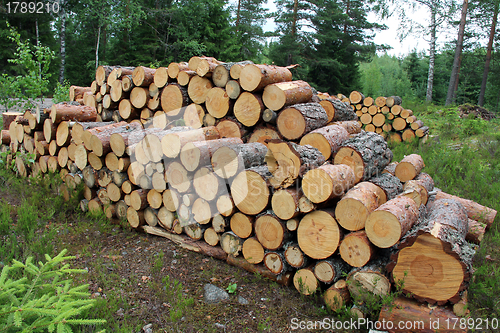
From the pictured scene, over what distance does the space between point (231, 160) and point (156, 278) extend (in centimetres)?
148

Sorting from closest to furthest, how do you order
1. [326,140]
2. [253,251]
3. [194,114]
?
[253,251], [326,140], [194,114]

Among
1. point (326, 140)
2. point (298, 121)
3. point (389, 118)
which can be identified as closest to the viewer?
point (326, 140)

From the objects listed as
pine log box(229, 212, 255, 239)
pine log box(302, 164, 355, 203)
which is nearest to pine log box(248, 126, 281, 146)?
pine log box(229, 212, 255, 239)

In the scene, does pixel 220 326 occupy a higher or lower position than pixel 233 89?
lower

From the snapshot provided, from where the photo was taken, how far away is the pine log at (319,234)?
2.64 m

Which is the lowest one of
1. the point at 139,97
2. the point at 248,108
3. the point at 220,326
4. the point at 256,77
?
the point at 220,326

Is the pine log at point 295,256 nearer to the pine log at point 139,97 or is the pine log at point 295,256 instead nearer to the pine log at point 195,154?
the pine log at point 195,154

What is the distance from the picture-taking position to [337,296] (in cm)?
253

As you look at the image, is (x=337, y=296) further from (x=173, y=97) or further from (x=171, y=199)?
(x=173, y=97)

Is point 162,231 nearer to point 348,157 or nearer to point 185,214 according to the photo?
point 185,214

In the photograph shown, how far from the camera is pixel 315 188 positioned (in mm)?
2633

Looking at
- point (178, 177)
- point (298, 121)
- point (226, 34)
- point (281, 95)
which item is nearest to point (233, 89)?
point (281, 95)

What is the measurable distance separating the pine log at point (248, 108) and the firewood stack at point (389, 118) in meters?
5.97

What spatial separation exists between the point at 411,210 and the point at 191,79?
11.2 feet
